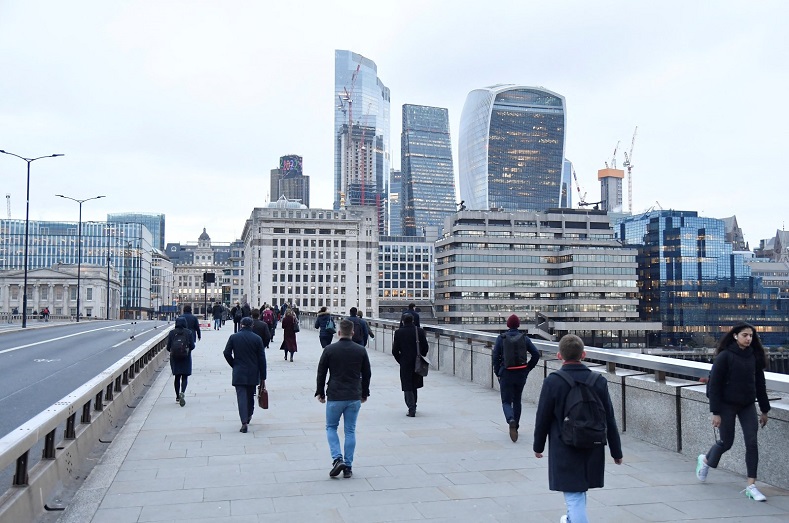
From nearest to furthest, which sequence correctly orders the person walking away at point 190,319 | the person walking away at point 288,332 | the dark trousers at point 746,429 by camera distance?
the dark trousers at point 746,429 < the person walking away at point 190,319 < the person walking away at point 288,332

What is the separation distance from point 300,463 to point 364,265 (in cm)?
16657

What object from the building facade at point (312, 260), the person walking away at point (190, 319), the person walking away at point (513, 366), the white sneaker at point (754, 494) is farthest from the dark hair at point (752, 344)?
the building facade at point (312, 260)

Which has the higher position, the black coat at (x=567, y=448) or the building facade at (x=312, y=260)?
the building facade at (x=312, y=260)

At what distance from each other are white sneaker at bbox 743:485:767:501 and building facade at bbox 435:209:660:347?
5425 inches

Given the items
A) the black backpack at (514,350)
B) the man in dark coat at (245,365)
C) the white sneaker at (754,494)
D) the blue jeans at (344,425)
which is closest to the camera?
the white sneaker at (754,494)

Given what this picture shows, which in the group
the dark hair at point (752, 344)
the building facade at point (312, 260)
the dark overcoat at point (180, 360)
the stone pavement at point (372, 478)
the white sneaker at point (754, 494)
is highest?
the building facade at point (312, 260)

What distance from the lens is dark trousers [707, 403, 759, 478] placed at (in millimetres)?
7285

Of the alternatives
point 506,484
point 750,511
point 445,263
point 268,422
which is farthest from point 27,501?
point 445,263

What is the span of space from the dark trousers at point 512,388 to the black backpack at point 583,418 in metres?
5.31

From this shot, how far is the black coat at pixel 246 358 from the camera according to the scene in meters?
11.3

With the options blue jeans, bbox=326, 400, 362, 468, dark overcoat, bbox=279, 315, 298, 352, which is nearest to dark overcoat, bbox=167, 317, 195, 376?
blue jeans, bbox=326, 400, 362, 468

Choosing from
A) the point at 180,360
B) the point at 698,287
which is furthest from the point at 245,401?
the point at 698,287

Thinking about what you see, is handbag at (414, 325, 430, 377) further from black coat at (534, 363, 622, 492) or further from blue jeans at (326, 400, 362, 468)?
black coat at (534, 363, 622, 492)

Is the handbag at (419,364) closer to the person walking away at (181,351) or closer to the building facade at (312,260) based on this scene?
the person walking away at (181,351)
